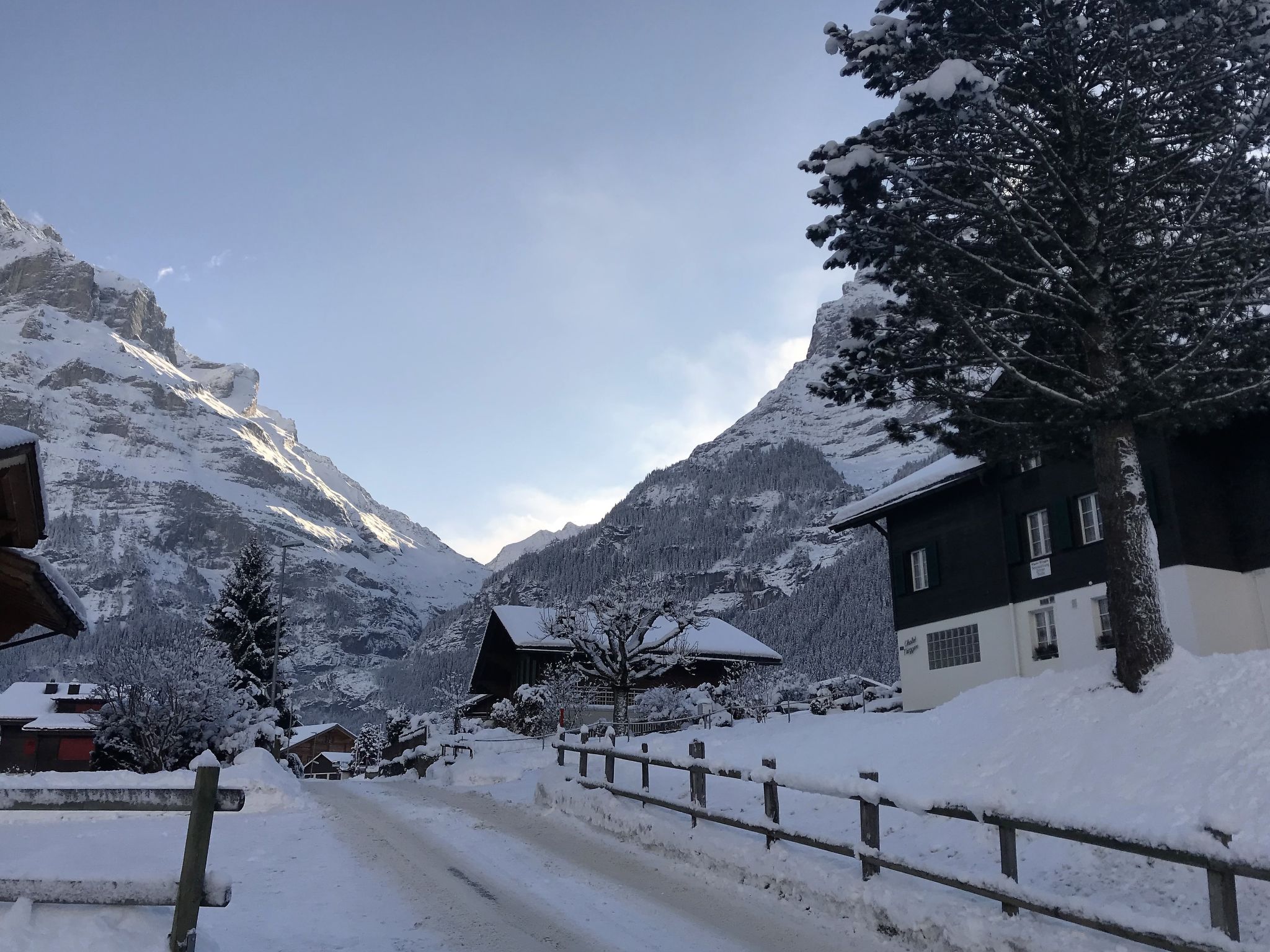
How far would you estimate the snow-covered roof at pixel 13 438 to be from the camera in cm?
1105

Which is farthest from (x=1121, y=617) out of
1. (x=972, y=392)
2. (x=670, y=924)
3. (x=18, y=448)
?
(x=18, y=448)

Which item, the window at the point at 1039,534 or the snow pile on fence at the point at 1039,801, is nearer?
the snow pile on fence at the point at 1039,801

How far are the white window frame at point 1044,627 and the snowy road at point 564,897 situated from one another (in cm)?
1667

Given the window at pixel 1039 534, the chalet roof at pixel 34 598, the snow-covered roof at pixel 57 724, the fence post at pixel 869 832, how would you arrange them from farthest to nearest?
the snow-covered roof at pixel 57 724 < the window at pixel 1039 534 < the chalet roof at pixel 34 598 < the fence post at pixel 869 832

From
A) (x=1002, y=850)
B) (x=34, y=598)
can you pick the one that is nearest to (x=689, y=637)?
(x=34, y=598)

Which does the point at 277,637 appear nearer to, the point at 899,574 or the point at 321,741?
the point at 899,574

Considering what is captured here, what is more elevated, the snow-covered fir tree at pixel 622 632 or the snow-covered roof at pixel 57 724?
the snow-covered fir tree at pixel 622 632

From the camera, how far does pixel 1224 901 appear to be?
6426mm

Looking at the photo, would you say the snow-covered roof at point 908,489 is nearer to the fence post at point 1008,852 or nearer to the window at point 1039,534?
the window at point 1039,534

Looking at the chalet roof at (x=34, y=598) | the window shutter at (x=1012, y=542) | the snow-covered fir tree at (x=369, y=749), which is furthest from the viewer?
the snow-covered fir tree at (x=369, y=749)

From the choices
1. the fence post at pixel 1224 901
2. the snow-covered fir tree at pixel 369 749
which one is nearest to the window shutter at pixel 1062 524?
the fence post at pixel 1224 901

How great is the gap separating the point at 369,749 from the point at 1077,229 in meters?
80.8

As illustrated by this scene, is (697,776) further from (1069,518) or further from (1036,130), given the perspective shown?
(1069,518)

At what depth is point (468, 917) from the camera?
29.5 feet
